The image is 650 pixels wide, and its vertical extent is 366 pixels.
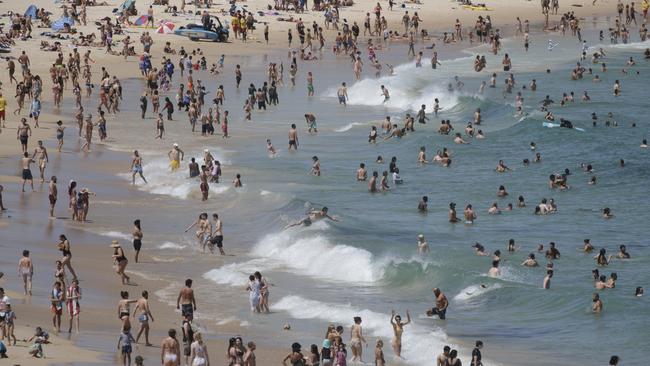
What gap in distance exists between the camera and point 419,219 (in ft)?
111

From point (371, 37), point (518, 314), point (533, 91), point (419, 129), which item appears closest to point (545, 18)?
point (371, 37)

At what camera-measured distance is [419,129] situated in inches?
1839

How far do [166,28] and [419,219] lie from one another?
31077 millimetres

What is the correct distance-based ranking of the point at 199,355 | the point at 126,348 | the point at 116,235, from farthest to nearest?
the point at 116,235
the point at 126,348
the point at 199,355

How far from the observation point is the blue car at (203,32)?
6238 cm

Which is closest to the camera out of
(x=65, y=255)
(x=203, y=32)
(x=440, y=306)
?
(x=440, y=306)

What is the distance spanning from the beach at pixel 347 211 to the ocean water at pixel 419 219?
8cm

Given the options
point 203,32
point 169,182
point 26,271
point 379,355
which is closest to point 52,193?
point 169,182

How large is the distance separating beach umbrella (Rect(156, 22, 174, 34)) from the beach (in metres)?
1.03

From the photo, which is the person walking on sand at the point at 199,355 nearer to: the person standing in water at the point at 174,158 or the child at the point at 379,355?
the child at the point at 379,355

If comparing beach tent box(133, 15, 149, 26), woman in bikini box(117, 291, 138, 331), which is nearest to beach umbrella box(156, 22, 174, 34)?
beach tent box(133, 15, 149, 26)

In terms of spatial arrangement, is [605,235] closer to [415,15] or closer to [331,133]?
[331,133]

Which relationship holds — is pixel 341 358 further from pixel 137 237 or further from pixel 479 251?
pixel 479 251

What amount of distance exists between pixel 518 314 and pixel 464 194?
38.9 feet
